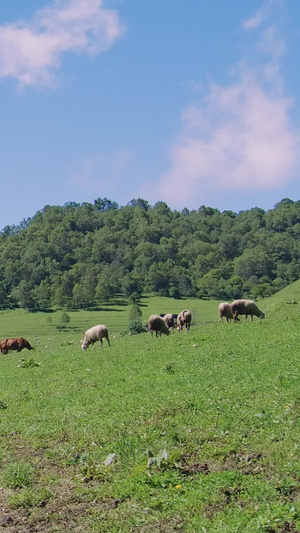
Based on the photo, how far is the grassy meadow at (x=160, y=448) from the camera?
25.8 ft

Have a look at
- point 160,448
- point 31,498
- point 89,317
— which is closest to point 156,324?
point 160,448

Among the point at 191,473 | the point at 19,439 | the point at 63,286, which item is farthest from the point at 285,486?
the point at 63,286

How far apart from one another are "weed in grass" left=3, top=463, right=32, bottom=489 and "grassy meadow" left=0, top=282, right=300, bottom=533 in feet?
0.09

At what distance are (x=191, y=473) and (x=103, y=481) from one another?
1.58m

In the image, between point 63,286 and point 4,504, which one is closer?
point 4,504

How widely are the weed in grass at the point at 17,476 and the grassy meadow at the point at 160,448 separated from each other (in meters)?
0.03

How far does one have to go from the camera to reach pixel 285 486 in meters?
8.00

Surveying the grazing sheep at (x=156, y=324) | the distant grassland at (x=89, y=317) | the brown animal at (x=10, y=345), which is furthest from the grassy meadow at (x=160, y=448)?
the distant grassland at (x=89, y=317)

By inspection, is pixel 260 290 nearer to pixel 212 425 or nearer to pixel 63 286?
pixel 63 286

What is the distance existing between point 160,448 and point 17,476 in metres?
2.72

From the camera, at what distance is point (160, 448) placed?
10320 millimetres

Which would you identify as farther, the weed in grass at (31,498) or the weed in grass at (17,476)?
the weed in grass at (17,476)

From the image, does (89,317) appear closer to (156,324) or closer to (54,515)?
(156,324)

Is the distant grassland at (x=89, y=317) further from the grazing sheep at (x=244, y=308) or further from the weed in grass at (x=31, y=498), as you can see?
the weed in grass at (x=31, y=498)
